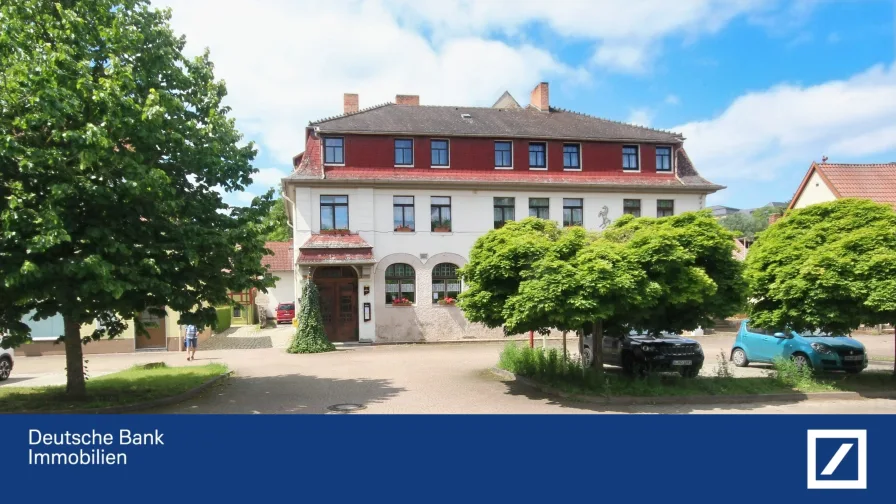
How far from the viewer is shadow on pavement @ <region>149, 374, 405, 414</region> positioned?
11500 mm

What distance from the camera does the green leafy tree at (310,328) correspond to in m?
22.7

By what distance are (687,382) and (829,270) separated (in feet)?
12.4

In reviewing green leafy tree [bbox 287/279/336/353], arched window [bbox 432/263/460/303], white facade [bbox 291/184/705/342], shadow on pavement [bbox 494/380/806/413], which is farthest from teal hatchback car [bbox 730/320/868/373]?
green leafy tree [bbox 287/279/336/353]

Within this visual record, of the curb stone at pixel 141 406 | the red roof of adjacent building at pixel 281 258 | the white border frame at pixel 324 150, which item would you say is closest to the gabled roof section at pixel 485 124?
the white border frame at pixel 324 150

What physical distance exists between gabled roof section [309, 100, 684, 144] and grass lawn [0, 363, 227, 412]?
43.4 ft

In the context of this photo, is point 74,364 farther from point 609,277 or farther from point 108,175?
point 609,277

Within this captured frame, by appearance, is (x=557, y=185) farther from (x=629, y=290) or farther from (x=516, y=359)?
(x=629, y=290)

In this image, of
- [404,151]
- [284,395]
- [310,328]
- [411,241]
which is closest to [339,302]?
[310,328]

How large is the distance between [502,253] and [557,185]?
15.4m

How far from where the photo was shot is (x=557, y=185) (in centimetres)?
2686

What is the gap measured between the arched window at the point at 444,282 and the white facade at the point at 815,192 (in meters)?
23.1

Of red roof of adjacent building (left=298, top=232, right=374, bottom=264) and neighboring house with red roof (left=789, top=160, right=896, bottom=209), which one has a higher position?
neighboring house with red roof (left=789, top=160, right=896, bottom=209)

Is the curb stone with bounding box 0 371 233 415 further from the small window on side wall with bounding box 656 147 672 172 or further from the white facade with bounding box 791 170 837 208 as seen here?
the white facade with bounding box 791 170 837 208

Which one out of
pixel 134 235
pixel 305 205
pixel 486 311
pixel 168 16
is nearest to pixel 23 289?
pixel 134 235
